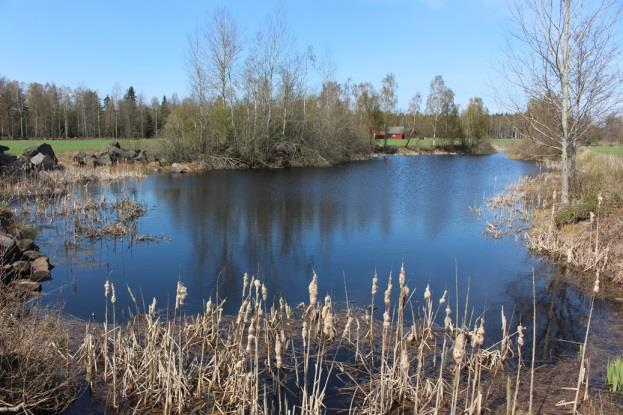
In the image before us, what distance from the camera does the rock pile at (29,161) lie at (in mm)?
24025

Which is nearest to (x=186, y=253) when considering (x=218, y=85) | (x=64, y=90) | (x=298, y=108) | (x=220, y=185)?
(x=220, y=185)

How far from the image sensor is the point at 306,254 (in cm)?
1281

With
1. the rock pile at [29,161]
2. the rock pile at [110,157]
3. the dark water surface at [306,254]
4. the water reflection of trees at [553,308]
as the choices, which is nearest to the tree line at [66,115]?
the rock pile at [110,157]

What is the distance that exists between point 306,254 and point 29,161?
21.1m

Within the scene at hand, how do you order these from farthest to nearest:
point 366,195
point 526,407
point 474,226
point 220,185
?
A: point 220,185 < point 366,195 < point 474,226 < point 526,407

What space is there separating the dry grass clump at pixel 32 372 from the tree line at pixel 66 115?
63.8 meters

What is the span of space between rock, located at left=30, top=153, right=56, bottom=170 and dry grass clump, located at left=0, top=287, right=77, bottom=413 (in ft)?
78.9

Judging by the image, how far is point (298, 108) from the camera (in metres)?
44.7

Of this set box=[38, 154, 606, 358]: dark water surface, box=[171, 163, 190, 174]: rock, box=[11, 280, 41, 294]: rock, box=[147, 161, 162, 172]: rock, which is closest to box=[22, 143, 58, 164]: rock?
box=[147, 161, 162, 172]: rock

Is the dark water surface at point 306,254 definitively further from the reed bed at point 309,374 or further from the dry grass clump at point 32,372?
the dry grass clump at point 32,372

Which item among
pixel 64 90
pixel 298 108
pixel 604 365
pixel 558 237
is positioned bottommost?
pixel 604 365

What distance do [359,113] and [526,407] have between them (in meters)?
64.2

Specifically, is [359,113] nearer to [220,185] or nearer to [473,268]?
[220,185]

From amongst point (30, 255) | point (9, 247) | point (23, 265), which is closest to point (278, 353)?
point (9, 247)
